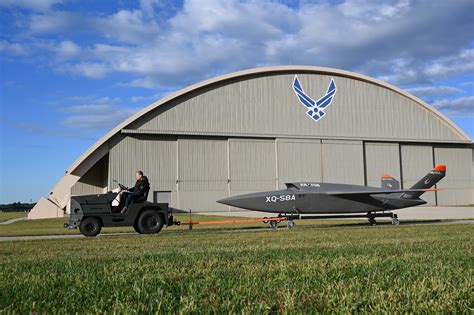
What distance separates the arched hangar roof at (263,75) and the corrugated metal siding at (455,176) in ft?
5.26

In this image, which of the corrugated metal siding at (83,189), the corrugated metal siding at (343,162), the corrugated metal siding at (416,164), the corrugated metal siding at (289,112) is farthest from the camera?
the corrugated metal siding at (83,189)

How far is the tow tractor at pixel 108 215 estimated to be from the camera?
15672 mm

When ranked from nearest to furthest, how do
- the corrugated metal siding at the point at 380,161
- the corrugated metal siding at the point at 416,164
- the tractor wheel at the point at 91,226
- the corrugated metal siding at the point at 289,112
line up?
1. the tractor wheel at the point at 91,226
2. the corrugated metal siding at the point at 289,112
3. the corrugated metal siding at the point at 380,161
4. the corrugated metal siding at the point at 416,164

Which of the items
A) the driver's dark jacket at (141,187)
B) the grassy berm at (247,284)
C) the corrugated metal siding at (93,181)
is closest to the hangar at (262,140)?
the corrugated metal siding at (93,181)

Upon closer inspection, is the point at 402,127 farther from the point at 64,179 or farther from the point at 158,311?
the point at 158,311

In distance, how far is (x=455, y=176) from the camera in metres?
50.7

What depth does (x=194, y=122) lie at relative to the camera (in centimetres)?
4112

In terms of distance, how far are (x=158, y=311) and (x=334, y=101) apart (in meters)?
43.3

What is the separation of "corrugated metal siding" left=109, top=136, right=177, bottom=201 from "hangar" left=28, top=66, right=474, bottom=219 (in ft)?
0.28

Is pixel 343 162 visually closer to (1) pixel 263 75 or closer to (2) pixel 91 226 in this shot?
(1) pixel 263 75

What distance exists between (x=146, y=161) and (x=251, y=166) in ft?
31.0

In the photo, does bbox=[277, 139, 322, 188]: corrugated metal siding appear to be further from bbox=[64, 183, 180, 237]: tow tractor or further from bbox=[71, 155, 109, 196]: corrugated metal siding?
bbox=[64, 183, 180, 237]: tow tractor

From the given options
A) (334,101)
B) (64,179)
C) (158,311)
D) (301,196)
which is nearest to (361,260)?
(158,311)

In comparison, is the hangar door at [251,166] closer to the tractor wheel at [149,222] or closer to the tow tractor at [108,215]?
the tractor wheel at [149,222]
